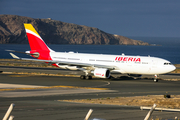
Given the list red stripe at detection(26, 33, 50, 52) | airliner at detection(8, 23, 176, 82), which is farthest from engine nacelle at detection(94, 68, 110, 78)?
red stripe at detection(26, 33, 50, 52)

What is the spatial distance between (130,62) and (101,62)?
5416mm

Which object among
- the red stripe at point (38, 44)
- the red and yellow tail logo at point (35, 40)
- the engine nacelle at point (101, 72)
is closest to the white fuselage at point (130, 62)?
the engine nacelle at point (101, 72)

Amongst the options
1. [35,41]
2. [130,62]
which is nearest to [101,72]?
[130,62]

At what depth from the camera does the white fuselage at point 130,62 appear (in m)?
47.1

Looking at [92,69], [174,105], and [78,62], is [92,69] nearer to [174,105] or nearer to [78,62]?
[78,62]

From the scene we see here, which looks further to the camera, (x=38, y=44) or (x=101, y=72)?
(x=38, y=44)

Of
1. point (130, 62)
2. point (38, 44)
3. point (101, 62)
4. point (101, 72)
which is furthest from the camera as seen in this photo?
point (38, 44)

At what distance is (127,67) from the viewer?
4875 cm

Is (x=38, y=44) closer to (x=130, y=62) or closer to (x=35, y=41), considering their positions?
(x=35, y=41)

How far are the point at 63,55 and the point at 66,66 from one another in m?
3.60

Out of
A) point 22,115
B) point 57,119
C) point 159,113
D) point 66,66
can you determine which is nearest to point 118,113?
point 159,113

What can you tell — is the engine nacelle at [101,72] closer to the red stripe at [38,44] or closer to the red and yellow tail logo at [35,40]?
the red and yellow tail logo at [35,40]

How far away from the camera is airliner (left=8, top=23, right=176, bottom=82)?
47.4 m

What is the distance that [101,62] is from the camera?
51.6 meters
